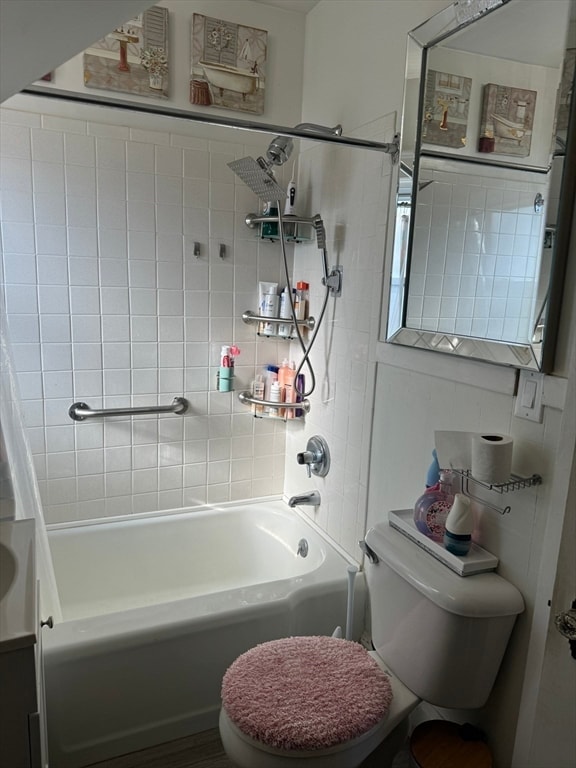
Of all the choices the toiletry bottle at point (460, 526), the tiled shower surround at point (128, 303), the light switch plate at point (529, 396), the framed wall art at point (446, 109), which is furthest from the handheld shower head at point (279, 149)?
the toiletry bottle at point (460, 526)

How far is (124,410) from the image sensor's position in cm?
236

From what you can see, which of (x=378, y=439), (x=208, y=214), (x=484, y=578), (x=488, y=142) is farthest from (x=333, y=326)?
(x=484, y=578)

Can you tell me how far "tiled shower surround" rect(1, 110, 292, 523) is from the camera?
2.14 m

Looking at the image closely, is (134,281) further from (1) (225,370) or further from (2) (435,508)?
(2) (435,508)

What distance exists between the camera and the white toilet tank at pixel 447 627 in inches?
51.9

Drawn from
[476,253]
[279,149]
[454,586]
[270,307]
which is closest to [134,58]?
[279,149]

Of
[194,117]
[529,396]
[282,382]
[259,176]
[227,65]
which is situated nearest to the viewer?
[529,396]

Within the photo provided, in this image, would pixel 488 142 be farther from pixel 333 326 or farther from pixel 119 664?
pixel 119 664

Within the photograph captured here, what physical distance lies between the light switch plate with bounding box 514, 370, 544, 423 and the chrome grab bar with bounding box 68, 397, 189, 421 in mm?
1528

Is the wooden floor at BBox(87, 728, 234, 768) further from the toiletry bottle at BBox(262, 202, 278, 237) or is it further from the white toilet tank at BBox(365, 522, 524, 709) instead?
the toiletry bottle at BBox(262, 202, 278, 237)

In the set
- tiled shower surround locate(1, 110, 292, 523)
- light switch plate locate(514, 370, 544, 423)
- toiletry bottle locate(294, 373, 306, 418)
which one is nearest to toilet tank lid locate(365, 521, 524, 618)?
light switch plate locate(514, 370, 544, 423)

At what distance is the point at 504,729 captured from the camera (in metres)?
1.40

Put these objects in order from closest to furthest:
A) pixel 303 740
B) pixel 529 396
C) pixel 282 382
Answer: pixel 303 740 < pixel 529 396 < pixel 282 382

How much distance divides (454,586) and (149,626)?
936 millimetres
